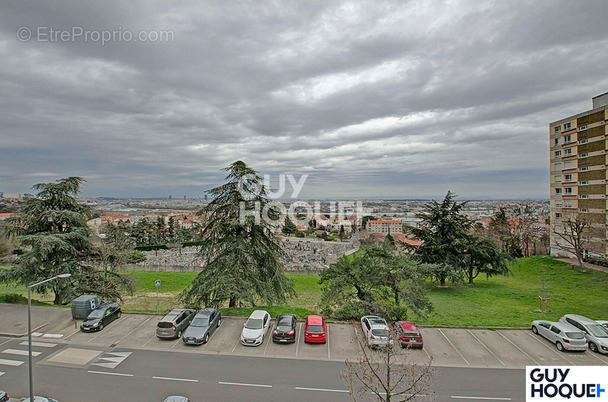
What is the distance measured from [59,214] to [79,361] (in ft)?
40.2

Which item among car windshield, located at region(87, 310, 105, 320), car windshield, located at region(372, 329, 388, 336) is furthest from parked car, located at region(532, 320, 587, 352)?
car windshield, located at region(87, 310, 105, 320)

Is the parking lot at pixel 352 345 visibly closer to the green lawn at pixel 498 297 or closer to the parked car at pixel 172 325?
the parked car at pixel 172 325

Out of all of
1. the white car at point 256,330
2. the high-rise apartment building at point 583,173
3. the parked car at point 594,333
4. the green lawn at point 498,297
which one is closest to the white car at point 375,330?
the green lawn at point 498,297

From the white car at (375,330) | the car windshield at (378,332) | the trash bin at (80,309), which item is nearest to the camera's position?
the white car at (375,330)

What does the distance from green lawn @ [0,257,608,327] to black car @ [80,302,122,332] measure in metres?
6.46

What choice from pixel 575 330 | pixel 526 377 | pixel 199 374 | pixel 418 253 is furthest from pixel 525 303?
pixel 199 374

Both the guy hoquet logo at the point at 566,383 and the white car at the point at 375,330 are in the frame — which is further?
the white car at the point at 375,330

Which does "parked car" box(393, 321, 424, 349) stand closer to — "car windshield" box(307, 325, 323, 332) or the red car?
the red car

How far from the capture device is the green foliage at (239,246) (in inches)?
761

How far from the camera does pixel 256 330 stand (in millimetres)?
15914

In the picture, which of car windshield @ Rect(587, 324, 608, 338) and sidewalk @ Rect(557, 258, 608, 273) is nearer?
car windshield @ Rect(587, 324, 608, 338)

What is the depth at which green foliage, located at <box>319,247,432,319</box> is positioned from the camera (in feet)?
61.0

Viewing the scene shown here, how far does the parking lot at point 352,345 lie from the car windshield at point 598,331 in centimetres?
100

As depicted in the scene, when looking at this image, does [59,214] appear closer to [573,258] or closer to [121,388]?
[121,388]
